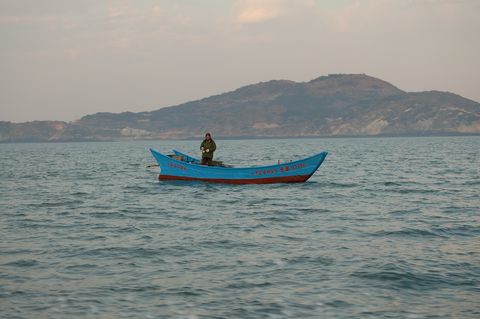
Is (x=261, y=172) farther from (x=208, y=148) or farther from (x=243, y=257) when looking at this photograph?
(x=243, y=257)

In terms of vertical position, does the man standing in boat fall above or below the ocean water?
above

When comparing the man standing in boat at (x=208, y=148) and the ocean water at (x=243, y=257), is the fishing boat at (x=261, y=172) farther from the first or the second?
the ocean water at (x=243, y=257)

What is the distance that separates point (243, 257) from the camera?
14.4 m

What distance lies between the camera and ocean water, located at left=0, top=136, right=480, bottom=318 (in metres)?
10.7

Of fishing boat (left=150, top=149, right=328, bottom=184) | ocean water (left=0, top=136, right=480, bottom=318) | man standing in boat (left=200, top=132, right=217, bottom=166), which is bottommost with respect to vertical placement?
ocean water (left=0, top=136, right=480, bottom=318)

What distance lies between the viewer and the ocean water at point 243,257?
10695 millimetres

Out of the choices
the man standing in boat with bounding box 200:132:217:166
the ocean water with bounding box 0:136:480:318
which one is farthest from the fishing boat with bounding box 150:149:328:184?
the ocean water with bounding box 0:136:480:318

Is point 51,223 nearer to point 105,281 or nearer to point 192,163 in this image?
point 105,281

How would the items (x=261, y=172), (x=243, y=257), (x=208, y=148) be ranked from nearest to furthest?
1. (x=243, y=257)
2. (x=208, y=148)
3. (x=261, y=172)

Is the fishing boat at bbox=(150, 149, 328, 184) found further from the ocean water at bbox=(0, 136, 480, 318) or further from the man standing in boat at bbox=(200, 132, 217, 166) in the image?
the ocean water at bbox=(0, 136, 480, 318)

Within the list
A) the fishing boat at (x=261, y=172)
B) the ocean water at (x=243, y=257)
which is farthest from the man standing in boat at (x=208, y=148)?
the ocean water at (x=243, y=257)

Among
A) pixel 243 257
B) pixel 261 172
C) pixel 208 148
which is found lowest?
pixel 243 257

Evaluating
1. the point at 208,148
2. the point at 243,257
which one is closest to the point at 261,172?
the point at 208,148

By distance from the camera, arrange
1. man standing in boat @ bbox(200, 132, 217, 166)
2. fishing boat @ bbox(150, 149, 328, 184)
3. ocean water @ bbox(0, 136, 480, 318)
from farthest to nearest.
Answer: fishing boat @ bbox(150, 149, 328, 184) → man standing in boat @ bbox(200, 132, 217, 166) → ocean water @ bbox(0, 136, 480, 318)
